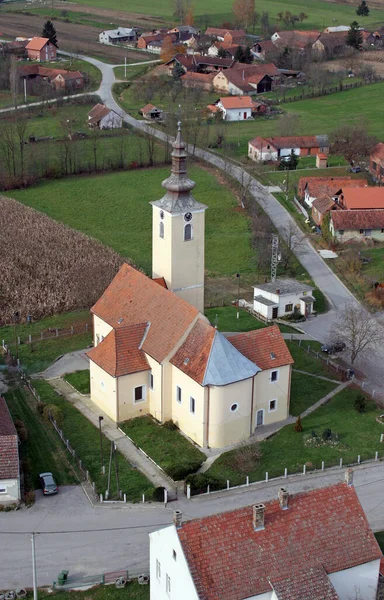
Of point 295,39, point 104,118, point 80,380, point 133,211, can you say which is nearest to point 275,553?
point 80,380

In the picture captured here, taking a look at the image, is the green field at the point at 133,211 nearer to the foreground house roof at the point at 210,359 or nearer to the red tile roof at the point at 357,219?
the red tile roof at the point at 357,219

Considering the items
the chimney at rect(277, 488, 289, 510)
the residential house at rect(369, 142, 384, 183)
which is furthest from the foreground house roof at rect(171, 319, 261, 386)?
the residential house at rect(369, 142, 384, 183)

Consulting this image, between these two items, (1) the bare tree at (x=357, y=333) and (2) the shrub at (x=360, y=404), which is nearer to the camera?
(2) the shrub at (x=360, y=404)

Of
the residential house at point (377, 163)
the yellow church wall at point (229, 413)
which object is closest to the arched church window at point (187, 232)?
the yellow church wall at point (229, 413)

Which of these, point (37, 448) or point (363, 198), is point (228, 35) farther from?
point (37, 448)

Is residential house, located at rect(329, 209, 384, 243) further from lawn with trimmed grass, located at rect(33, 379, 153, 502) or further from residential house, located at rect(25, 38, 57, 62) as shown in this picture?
residential house, located at rect(25, 38, 57, 62)

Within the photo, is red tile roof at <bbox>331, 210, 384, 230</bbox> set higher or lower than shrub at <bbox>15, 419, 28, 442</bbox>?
higher

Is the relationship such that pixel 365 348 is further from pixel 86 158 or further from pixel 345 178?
pixel 86 158
